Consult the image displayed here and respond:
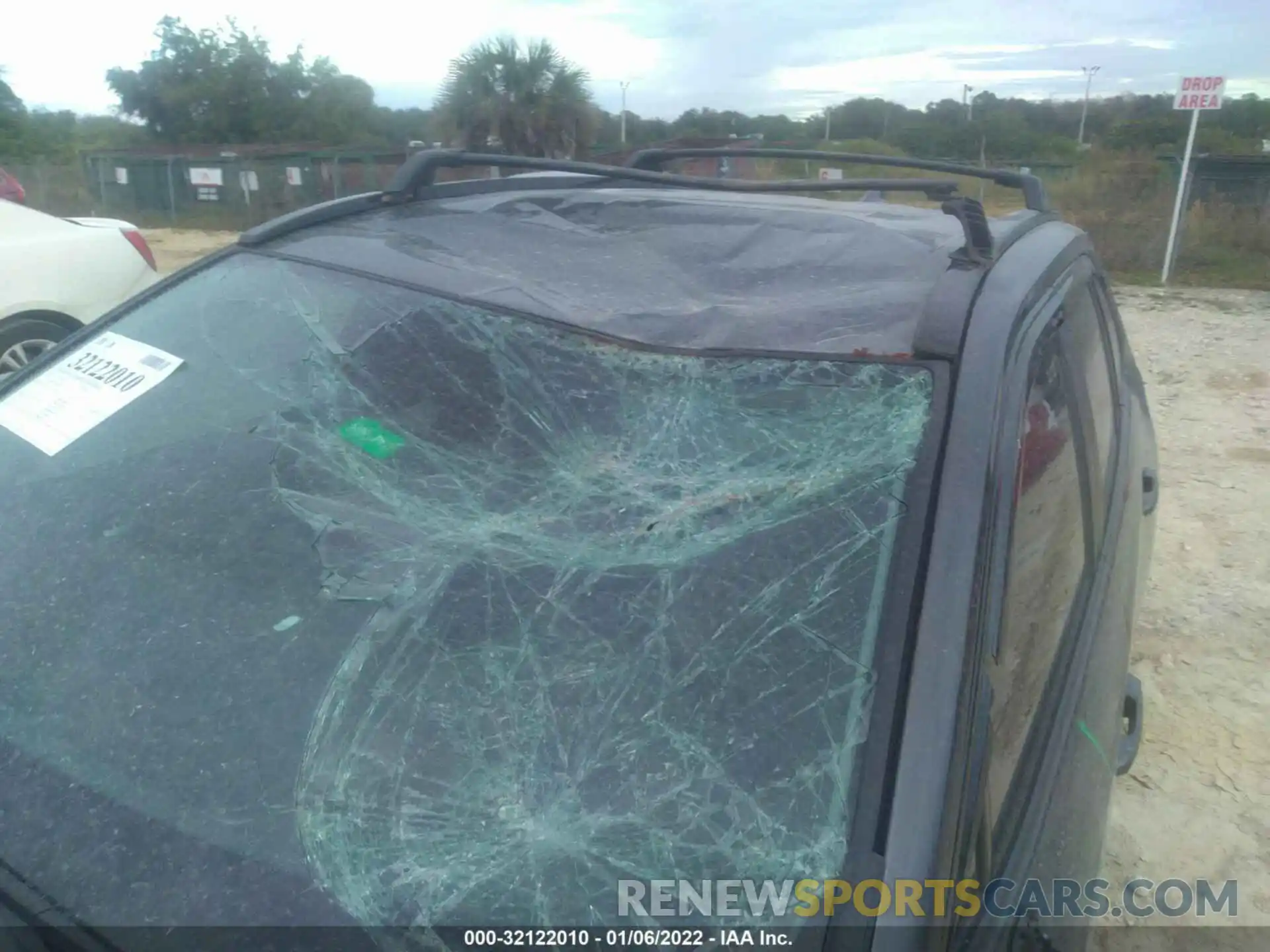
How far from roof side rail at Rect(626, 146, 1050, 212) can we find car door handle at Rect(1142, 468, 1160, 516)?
74cm

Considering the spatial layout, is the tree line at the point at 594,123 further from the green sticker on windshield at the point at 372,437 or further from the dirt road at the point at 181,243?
the green sticker on windshield at the point at 372,437

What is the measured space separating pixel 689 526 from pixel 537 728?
1.12ft

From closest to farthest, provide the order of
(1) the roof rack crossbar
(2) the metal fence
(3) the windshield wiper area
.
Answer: (3) the windshield wiper area
(1) the roof rack crossbar
(2) the metal fence

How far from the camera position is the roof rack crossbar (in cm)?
178

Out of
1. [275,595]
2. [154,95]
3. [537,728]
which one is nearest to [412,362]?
[275,595]

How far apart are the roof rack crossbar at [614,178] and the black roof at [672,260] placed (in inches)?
2.3

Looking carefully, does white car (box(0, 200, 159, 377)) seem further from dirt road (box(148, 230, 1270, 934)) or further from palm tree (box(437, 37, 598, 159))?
palm tree (box(437, 37, 598, 159))

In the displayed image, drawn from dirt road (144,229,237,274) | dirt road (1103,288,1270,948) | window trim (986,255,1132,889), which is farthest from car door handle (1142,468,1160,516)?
dirt road (144,229,237,274)

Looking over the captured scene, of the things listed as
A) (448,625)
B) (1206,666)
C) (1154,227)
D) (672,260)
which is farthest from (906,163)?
(1154,227)

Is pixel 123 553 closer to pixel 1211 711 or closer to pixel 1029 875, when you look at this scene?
pixel 1029 875

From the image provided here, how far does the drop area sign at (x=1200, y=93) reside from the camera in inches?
437

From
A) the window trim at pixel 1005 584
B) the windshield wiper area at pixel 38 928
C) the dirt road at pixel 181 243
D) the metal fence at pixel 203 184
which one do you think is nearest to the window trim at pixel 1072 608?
the window trim at pixel 1005 584

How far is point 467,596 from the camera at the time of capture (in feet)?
4.48

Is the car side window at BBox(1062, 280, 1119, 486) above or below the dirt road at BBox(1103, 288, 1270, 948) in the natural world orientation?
above
